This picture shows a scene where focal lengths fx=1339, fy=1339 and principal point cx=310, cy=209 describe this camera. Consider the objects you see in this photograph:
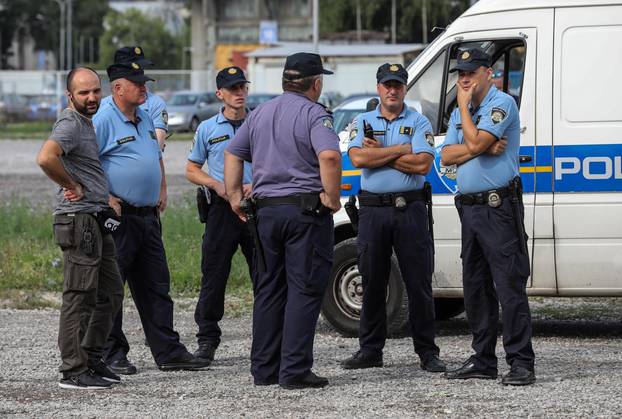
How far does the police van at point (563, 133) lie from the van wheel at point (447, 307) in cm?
134

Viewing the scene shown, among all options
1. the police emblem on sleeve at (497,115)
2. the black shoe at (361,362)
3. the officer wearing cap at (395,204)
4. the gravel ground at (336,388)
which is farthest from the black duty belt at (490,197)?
the black shoe at (361,362)

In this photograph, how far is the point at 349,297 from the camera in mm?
9992

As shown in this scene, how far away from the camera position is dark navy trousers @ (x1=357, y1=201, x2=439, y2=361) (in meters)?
8.41

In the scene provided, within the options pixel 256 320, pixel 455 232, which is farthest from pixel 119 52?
pixel 455 232

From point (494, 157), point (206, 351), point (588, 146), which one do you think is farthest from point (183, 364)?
point (588, 146)

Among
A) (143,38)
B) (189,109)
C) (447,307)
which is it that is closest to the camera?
(447,307)

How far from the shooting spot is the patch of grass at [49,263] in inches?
488

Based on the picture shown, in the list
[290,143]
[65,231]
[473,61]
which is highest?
[473,61]

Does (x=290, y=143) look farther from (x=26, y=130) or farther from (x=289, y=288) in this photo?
(x=26, y=130)

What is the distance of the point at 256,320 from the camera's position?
8.08m

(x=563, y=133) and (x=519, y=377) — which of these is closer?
(x=519, y=377)

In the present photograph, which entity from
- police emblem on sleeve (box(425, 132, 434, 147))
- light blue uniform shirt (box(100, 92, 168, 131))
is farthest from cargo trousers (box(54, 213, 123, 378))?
light blue uniform shirt (box(100, 92, 168, 131))

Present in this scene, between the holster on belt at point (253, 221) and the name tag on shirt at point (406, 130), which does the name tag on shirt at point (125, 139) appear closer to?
the holster on belt at point (253, 221)

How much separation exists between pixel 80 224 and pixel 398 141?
205cm
